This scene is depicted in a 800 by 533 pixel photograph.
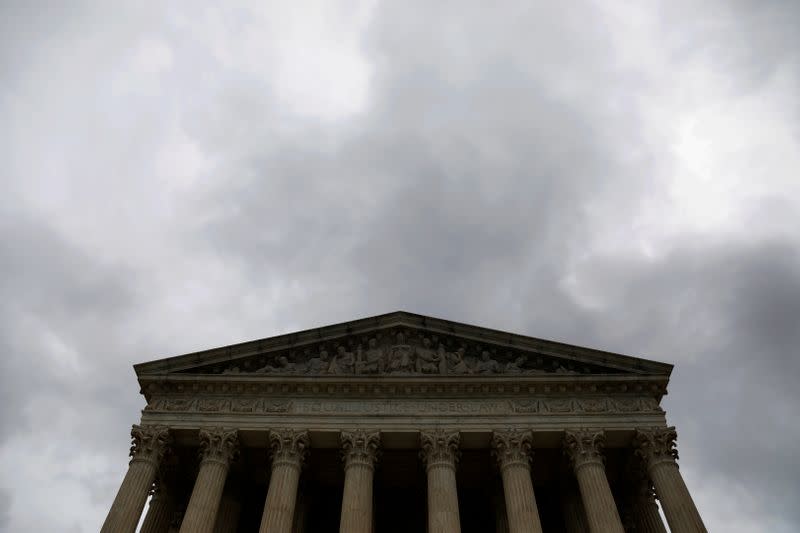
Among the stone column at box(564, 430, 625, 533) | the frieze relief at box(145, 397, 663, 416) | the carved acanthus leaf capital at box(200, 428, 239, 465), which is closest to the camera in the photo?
the stone column at box(564, 430, 625, 533)

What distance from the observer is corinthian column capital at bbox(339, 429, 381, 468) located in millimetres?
27297

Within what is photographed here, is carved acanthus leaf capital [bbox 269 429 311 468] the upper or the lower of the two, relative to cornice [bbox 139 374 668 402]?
lower

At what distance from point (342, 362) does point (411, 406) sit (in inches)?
164

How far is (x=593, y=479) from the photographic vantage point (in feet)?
85.6

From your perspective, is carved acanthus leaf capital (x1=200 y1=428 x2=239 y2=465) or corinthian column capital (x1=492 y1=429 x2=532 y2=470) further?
carved acanthus leaf capital (x1=200 y1=428 x2=239 y2=465)

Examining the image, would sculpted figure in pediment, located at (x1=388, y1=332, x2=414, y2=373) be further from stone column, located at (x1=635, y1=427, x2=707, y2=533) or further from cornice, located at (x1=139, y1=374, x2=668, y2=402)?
stone column, located at (x1=635, y1=427, x2=707, y2=533)

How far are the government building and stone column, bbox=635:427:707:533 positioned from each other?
0.06m

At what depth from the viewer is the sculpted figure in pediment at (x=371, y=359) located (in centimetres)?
3016

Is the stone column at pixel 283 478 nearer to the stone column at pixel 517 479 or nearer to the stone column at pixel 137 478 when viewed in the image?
the stone column at pixel 137 478

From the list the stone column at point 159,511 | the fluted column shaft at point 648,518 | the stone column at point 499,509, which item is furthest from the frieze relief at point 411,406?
the fluted column shaft at point 648,518

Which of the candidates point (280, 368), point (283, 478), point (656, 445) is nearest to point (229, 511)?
point (283, 478)

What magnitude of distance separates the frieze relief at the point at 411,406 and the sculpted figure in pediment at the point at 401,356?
1738mm

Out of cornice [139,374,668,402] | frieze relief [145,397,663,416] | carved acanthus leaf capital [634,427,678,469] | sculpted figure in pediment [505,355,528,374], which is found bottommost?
carved acanthus leaf capital [634,427,678,469]

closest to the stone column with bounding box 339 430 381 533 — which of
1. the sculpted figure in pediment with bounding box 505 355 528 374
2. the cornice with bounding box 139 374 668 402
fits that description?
the cornice with bounding box 139 374 668 402
